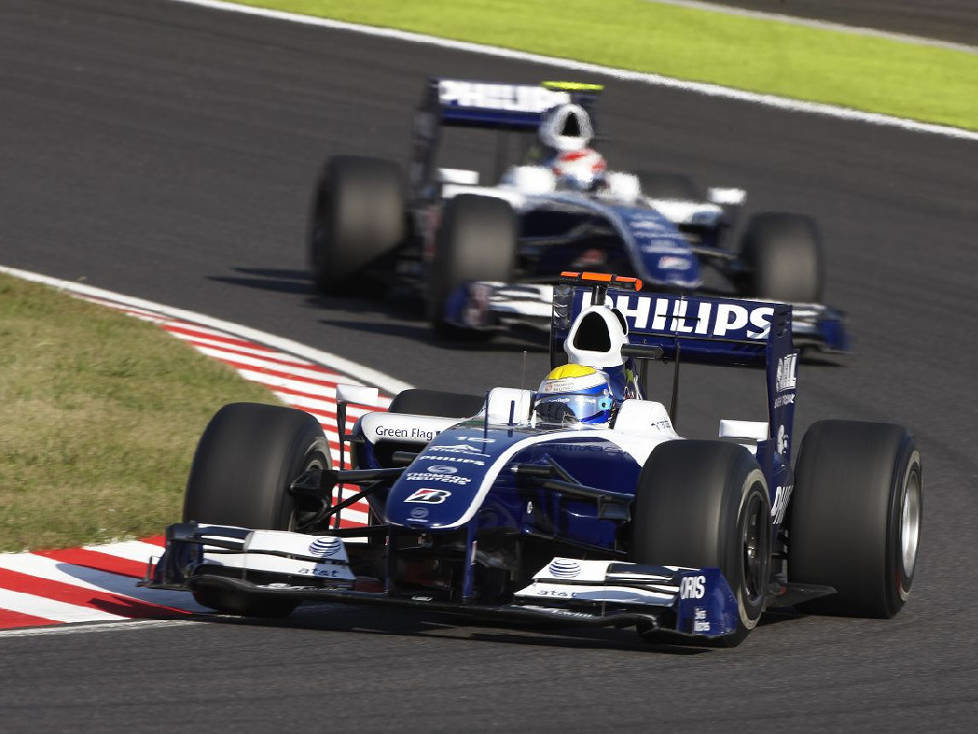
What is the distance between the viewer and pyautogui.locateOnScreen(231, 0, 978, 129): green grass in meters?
26.2

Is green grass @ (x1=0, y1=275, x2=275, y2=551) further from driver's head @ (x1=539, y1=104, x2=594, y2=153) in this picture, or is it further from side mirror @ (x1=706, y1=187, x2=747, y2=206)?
side mirror @ (x1=706, y1=187, x2=747, y2=206)

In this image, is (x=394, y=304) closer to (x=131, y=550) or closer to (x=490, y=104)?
(x=490, y=104)

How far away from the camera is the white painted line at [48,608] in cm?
820

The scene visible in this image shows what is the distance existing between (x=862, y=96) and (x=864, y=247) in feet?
19.4

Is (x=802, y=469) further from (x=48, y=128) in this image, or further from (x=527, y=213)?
(x=48, y=128)

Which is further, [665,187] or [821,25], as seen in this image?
[821,25]

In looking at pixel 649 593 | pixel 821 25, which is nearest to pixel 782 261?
pixel 649 593

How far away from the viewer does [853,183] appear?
23266 mm

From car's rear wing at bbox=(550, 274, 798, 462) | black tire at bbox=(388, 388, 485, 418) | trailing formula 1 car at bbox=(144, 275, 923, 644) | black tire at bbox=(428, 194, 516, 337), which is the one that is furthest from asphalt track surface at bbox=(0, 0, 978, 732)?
black tire at bbox=(388, 388, 485, 418)

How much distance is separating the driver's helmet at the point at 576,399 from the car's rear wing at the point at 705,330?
1.43 feet

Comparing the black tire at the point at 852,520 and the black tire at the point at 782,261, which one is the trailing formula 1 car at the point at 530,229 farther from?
the black tire at the point at 852,520

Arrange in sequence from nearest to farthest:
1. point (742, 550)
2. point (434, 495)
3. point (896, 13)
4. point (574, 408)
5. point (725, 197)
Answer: point (434, 495)
point (742, 550)
point (574, 408)
point (725, 197)
point (896, 13)

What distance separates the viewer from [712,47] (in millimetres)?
27797

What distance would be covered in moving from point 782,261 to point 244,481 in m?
8.50
